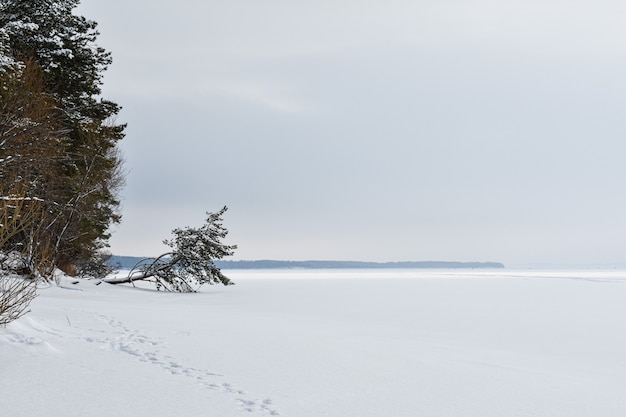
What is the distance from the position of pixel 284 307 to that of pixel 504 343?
9372 millimetres

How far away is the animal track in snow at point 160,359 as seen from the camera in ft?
17.2

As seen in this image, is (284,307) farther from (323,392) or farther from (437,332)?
(323,392)

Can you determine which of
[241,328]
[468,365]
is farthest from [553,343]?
[241,328]

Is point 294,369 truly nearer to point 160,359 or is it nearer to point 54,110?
point 160,359

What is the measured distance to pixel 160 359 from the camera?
23.0ft

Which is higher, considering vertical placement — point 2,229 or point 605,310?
point 2,229

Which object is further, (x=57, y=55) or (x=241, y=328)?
(x=57, y=55)

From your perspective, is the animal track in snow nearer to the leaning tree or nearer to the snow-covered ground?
the snow-covered ground

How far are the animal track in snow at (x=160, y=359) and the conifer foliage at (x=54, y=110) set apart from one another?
793 centimetres

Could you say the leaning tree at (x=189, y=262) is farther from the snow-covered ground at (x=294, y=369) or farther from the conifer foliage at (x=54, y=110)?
the snow-covered ground at (x=294, y=369)

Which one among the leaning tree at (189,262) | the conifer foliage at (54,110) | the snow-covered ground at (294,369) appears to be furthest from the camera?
the leaning tree at (189,262)

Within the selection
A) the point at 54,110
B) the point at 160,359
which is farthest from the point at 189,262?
the point at 160,359

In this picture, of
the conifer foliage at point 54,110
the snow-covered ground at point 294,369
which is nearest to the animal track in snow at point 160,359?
the snow-covered ground at point 294,369

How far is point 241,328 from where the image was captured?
1121 centimetres
